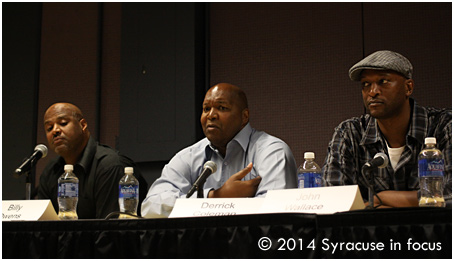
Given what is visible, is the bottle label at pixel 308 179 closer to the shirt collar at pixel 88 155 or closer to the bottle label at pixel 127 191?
the bottle label at pixel 127 191

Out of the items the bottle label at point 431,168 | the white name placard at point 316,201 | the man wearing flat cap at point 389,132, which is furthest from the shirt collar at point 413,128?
the white name placard at point 316,201

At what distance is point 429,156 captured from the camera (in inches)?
83.4

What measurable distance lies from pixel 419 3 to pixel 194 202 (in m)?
2.20

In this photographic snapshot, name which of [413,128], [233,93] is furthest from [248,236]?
[233,93]

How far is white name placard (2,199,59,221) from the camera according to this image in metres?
2.17

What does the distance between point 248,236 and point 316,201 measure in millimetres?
233

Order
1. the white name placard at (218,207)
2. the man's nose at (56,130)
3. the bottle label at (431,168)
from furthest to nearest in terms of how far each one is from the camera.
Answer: the man's nose at (56,130), the bottle label at (431,168), the white name placard at (218,207)

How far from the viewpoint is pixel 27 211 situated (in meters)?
2.20

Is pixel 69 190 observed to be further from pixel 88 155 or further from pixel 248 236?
pixel 248 236

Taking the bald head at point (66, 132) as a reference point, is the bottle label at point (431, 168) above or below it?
below

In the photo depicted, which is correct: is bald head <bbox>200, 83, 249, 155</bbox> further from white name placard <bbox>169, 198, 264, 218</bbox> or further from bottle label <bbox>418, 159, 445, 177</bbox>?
bottle label <bbox>418, 159, 445, 177</bbox>

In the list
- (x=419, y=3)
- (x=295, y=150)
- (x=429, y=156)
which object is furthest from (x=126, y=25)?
(x=429, y=156)

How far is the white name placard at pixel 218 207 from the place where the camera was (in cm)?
182

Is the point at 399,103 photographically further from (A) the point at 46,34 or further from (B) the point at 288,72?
(A) the point at 46,34
